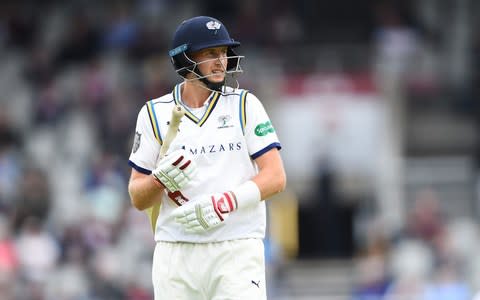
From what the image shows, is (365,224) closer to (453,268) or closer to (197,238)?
(453,268)

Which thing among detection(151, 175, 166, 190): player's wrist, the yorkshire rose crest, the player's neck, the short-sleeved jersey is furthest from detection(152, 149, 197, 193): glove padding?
the yorkshire rose crest

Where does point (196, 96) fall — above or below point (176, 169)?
above

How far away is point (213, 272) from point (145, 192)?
1.67ft

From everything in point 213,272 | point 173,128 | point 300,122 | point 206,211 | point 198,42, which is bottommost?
point 300,122

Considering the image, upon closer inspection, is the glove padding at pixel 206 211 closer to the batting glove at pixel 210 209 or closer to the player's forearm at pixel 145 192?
the batting glove at pixel 210 209

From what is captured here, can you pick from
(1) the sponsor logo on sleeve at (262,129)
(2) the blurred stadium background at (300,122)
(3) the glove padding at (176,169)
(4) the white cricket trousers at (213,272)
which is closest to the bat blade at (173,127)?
(3) the glove padding at (176,169)

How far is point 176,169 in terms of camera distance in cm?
588

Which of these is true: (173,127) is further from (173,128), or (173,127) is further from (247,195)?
(247,195)

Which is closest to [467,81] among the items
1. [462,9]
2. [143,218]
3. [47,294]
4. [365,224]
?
[462,9]

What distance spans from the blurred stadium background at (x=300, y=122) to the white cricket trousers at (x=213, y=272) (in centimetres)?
719

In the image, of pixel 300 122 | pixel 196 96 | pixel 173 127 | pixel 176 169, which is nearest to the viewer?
pixel 176 169

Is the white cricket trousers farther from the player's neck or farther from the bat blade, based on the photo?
the player's neck

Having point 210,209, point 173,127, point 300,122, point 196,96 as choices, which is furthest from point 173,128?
point 300,122

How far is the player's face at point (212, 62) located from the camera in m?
6.16
